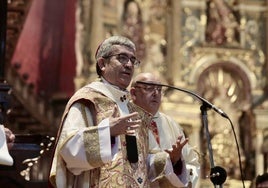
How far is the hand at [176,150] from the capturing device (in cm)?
369

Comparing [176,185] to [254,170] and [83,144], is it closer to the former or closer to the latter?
[83,144]

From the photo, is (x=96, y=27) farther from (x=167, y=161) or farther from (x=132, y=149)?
(x=132, y=149)

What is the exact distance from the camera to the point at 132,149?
3588 mm

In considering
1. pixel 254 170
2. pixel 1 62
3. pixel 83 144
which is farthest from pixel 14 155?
pixel 254 170

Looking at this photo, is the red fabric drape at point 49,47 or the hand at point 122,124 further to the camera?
the red fabric drape at point 49,47

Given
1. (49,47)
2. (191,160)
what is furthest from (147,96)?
(49,47)

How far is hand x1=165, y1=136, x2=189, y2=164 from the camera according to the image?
369 centimetres

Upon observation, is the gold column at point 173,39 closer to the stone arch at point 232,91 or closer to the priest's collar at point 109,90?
the stone arch at point 232,91

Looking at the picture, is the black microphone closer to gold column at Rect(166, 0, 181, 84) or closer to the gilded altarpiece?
the gilded altarpiece

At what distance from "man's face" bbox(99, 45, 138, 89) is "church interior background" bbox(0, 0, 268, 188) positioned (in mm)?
7460

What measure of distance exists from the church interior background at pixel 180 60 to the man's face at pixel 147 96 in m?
6.64

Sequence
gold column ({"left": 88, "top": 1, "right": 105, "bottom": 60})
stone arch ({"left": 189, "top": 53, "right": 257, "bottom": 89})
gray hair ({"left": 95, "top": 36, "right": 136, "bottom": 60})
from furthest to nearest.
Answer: stone arch ({"left": 189, "top": 53, "right": 257, "bottom": 89}), gold column ({"left": 88, "top": 1, "right": 105, "bottom": 60}), gray hair ({"left": 95, "top": 36, "right": 136, "bottom": 60})

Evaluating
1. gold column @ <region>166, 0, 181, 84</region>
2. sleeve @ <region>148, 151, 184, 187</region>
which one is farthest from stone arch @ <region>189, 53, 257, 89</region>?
sleeve @ <region>148, 151, 184, 187</region>

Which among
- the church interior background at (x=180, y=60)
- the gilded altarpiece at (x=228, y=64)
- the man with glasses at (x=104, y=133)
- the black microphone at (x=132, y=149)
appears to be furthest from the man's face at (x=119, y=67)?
the gilded altarpiece at (x=228, y=64)
